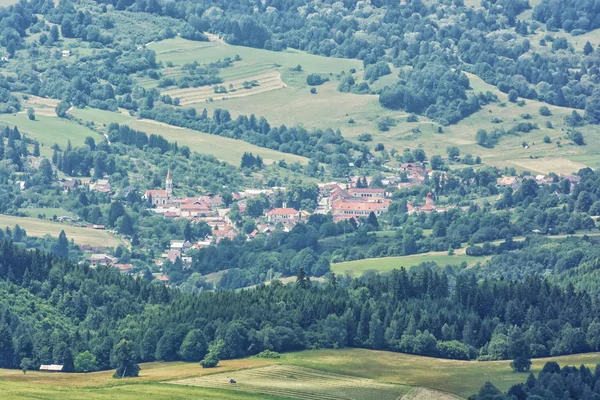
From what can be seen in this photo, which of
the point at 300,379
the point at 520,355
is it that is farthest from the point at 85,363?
the point at 520,355

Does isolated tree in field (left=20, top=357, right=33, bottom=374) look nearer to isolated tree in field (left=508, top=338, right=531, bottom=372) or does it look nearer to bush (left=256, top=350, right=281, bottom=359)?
bush (left=256, top=350, right=281, bottom=359)

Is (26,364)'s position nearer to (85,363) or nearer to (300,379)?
(85,363)

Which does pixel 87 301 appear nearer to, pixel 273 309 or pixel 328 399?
pixel 273 309

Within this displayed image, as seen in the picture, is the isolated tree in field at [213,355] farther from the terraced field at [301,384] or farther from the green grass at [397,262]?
the green grass at [397,262]

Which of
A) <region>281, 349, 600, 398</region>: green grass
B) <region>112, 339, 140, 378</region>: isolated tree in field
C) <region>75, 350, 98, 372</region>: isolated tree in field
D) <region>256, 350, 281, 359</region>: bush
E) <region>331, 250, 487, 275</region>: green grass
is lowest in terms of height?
<region>331, 250, 487, 275</region>: green grass

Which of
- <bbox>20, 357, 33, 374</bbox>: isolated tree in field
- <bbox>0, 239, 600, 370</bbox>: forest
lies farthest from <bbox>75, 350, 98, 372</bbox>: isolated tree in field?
<bbox>20, 357, 33, 374</bbox>: isolated tree in field

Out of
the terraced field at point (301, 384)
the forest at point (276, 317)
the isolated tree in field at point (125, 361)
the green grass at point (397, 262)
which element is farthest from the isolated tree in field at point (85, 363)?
the green grass at point (397, 262)

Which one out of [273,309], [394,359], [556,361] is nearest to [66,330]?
[273,309]
